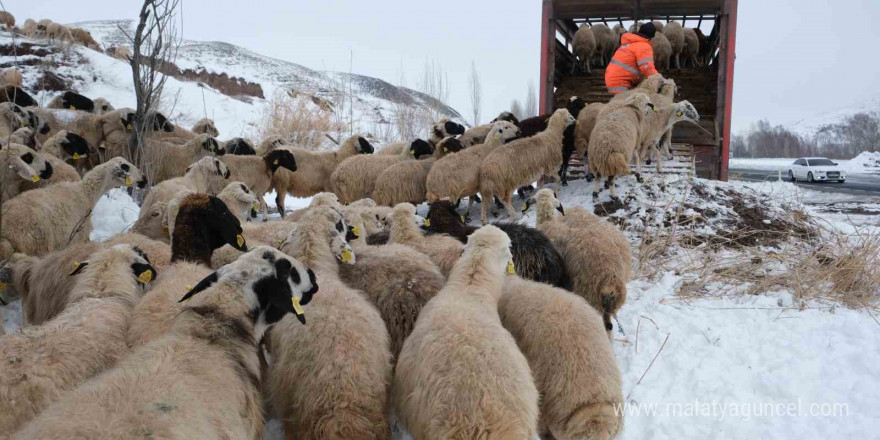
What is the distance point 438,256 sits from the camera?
200 inches

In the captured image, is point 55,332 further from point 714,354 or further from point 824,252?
point 824,252

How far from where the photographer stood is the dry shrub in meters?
14.9

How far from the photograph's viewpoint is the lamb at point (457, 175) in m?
8.59

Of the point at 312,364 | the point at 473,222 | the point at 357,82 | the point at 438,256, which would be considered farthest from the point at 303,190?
the point at 357,82

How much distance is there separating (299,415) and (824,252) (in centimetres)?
633

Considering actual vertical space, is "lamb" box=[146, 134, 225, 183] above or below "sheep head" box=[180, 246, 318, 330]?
above

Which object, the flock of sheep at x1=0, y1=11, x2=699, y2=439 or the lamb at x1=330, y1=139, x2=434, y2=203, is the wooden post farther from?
the flock of sheep at x1=0, y1=11, x2=699, y2=439

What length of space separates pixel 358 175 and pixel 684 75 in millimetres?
8686

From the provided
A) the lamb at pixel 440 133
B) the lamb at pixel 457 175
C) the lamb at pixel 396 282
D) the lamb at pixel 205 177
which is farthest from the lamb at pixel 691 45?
the lamb at pixel 396 282

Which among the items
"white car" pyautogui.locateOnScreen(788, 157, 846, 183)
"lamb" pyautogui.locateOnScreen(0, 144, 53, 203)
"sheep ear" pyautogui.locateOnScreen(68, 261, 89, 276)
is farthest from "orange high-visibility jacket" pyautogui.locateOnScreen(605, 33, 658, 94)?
"white car" pyautogui.locateOnScreen(788, 157, 846, 183)

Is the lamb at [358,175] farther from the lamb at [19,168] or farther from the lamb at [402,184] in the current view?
the lamb at [19,168]

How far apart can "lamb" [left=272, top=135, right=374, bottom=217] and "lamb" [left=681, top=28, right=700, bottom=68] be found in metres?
9.63

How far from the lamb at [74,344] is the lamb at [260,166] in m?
5.48

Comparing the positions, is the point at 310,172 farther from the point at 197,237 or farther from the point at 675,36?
the point at 675,36
